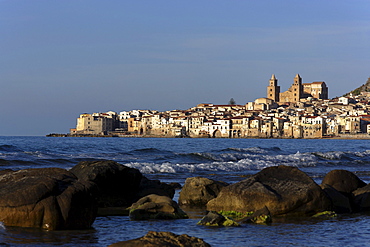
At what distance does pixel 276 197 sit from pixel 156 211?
2473mm

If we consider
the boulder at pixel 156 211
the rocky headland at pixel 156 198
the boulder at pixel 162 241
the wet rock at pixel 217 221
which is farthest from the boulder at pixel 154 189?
the boulder at pixel 162 241

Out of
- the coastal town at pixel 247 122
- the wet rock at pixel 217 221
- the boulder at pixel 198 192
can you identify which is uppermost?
the coastal town at pixel 247 122

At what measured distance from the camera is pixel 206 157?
37.8m

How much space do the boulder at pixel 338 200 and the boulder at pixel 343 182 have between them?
3.31 feet

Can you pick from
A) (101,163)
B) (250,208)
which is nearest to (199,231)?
(250,208)

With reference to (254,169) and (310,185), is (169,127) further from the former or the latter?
(310,185)

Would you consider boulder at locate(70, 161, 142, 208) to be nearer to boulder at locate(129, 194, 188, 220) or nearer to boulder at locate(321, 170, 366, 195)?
boulder at locate(129, 194, 188, 220)

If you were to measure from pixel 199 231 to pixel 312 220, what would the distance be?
275cm

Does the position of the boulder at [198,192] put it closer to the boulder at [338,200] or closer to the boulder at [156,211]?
the boulder at [156,211]

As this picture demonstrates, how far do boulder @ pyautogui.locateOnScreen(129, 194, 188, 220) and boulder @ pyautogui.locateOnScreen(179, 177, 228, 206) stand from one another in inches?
81.8

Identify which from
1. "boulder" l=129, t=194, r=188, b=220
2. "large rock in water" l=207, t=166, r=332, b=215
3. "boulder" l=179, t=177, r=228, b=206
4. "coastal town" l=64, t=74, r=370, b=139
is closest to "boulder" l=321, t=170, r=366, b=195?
"large rock in water" l=207, t=166, r=332, b=215

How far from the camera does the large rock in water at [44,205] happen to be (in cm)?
924

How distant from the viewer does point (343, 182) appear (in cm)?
1437

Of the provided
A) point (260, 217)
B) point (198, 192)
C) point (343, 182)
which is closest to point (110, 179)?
point (198, 192)
